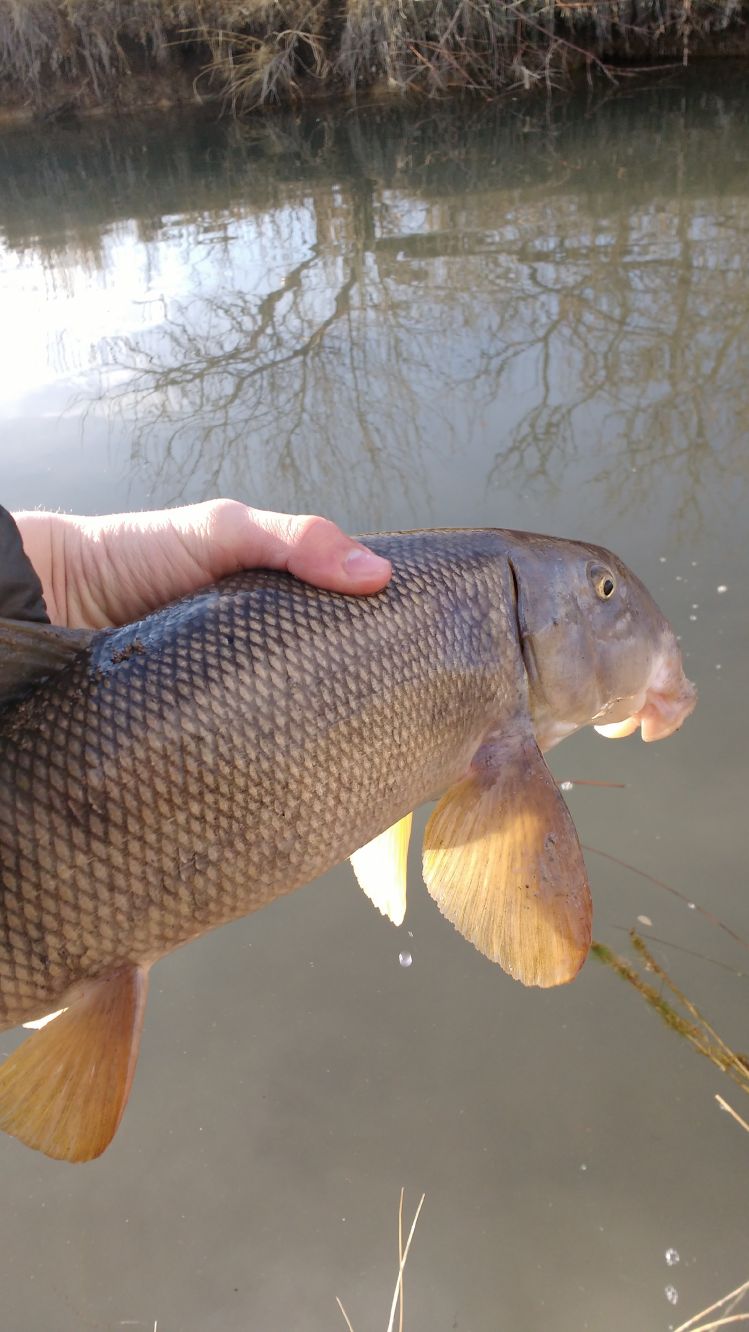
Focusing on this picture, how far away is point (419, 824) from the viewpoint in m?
4.05

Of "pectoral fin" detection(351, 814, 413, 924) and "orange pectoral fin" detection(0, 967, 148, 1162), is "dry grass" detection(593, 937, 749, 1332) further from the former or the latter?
"orange pectoral fin" detection(0, 967, 148, 1162)

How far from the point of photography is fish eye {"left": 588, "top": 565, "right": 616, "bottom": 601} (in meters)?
2.59

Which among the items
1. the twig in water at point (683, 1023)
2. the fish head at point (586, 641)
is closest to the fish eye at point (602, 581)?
the fish head at point (586, 641)

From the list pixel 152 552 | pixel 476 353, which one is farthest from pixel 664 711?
pixel 476 353

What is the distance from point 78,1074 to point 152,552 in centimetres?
131

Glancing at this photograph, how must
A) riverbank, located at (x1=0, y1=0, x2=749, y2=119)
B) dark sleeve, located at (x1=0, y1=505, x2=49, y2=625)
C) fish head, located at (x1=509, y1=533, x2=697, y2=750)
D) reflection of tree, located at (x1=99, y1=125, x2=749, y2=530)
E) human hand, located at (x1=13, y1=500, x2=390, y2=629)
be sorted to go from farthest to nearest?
riverbank, located at (x1=0, y1=0, x2=749, y2=119) → reflection of tree, located at (x1=99, y1=125, x2=749, y2=530) → fish head, located at (x1=509, y1=533, x2=697, y2=750) → human hand, located at (x1=13, y1=500, x2=390, y2=629) → dark sleeve, located at (x1=0, y1=505, x2=49, y2=625)

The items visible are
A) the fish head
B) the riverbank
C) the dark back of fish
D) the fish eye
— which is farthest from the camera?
the riverbank

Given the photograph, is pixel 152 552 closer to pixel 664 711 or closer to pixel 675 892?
pixel 664 711

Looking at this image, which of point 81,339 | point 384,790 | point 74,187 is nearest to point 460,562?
point 384,790

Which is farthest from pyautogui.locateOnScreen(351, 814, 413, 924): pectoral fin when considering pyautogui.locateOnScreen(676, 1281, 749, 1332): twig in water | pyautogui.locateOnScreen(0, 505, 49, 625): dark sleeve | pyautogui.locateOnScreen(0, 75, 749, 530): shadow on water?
pyautogui.locateOnScreen(0, 75, 749, 530): shadow on water

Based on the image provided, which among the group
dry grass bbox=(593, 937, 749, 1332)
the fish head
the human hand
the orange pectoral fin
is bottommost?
dry grass bbox=(593, 937, 749, 1332)

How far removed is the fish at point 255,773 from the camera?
183cm

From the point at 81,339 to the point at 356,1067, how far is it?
812 cm

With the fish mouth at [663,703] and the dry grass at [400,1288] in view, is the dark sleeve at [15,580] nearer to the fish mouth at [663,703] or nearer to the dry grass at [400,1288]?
the fish mouth at [663,703]
